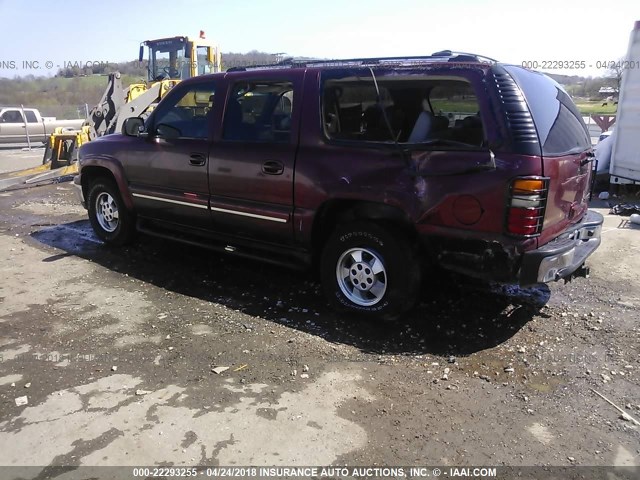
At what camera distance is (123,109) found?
10.5 metres

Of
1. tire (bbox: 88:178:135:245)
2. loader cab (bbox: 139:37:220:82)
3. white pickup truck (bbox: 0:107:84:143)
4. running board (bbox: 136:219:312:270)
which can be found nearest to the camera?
running board (bbox: 136:219:312:270)

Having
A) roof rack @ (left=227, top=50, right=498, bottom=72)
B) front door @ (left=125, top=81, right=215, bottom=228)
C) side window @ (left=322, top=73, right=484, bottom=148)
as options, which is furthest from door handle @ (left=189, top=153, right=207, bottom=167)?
side window @ (left=322, top=73, right=484, bottom=148)

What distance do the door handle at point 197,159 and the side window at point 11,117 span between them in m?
18.2

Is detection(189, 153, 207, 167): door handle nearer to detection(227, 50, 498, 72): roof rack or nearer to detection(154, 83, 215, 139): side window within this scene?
detection(154, 83, 215, 139): side window

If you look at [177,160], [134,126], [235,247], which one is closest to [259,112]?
[177,160]

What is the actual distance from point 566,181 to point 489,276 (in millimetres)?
908

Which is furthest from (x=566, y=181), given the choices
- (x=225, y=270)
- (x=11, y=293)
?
(x=11, y=293)

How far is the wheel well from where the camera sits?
157 inches

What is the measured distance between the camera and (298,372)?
355 cm

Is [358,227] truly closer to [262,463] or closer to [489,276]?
[489,276]

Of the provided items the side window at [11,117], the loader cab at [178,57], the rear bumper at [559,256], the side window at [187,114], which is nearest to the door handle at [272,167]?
the side window at [187,114]

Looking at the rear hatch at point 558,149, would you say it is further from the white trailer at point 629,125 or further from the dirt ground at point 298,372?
the white trailer at point 629,125

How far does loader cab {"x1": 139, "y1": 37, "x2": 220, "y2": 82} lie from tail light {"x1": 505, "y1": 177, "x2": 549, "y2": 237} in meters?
12.7

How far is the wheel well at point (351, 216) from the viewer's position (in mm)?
3980
